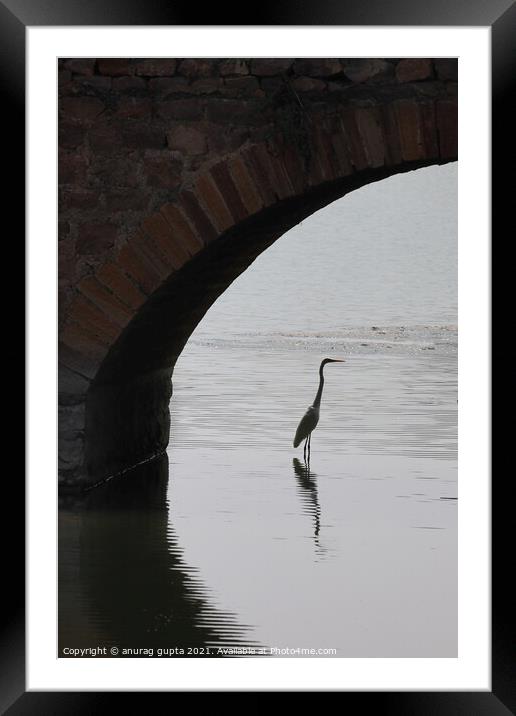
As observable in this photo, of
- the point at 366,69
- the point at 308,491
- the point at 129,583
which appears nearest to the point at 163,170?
the point at 366,69

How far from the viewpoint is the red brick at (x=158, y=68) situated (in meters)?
5.41

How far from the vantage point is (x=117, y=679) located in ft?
11.4

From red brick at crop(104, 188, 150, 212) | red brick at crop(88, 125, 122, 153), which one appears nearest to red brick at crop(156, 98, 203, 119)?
red brick at crop(88, 125, 122, 153)

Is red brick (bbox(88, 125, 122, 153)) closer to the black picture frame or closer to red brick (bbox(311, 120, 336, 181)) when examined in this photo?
red brick (bbox(311, 120, 336, 181))

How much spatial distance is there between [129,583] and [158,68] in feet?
7.21

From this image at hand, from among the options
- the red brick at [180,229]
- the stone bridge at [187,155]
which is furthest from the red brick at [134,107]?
the red brick at [180,229]

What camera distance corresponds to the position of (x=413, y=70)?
17.1 ft

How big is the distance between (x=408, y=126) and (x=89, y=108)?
140cm

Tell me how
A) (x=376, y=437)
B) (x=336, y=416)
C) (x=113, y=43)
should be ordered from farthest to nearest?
(x=336, y=416), (x=376, y=437), (x=113, y=43)

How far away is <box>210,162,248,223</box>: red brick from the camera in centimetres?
534

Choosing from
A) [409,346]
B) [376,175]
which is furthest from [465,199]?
[409,346]

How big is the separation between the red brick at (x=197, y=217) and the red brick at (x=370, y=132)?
738mm

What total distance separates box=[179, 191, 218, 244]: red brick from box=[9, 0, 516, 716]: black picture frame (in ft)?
5.74

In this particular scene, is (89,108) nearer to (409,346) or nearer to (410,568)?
(410,568)
